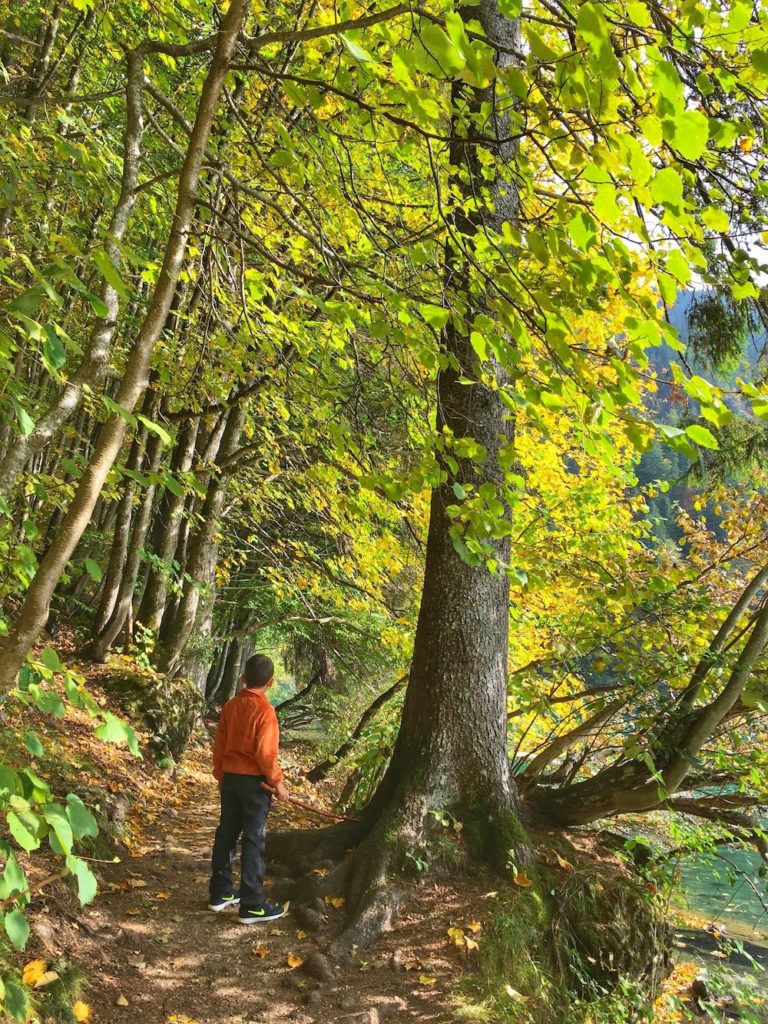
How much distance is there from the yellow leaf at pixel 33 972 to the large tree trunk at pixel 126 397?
5.66ft

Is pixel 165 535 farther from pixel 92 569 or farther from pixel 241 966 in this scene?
pixel 92 569

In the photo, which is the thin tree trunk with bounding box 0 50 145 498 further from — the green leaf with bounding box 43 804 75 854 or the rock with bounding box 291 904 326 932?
the rock with bounding box 291 904 326 932

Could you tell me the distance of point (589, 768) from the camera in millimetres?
7465

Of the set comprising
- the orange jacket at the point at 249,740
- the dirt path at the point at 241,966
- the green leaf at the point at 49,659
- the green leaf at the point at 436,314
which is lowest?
the dirt path at the point at 241,966

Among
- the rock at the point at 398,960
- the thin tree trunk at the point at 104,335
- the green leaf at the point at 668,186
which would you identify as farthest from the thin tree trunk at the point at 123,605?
the green leaf at the point at 668,186

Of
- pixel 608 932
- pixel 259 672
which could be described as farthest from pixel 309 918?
pixel 608 932

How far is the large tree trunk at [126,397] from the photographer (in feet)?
6.72

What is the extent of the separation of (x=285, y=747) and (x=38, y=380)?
874 centimetres

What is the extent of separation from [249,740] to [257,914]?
993 millimetres

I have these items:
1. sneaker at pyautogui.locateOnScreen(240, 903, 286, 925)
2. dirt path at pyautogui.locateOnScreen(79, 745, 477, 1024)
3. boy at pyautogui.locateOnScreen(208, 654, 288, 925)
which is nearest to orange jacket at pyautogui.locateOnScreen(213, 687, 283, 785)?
boy at pyautogui.locateOnScreen(208, 654, 288, 925)

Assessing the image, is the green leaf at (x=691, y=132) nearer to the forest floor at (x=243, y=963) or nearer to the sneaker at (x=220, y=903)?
the forest floor at (x=243, y=963)

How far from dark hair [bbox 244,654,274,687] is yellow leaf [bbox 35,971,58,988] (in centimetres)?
182

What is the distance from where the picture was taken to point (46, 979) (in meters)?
2.98

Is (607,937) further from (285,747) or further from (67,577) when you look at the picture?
(285,747)
